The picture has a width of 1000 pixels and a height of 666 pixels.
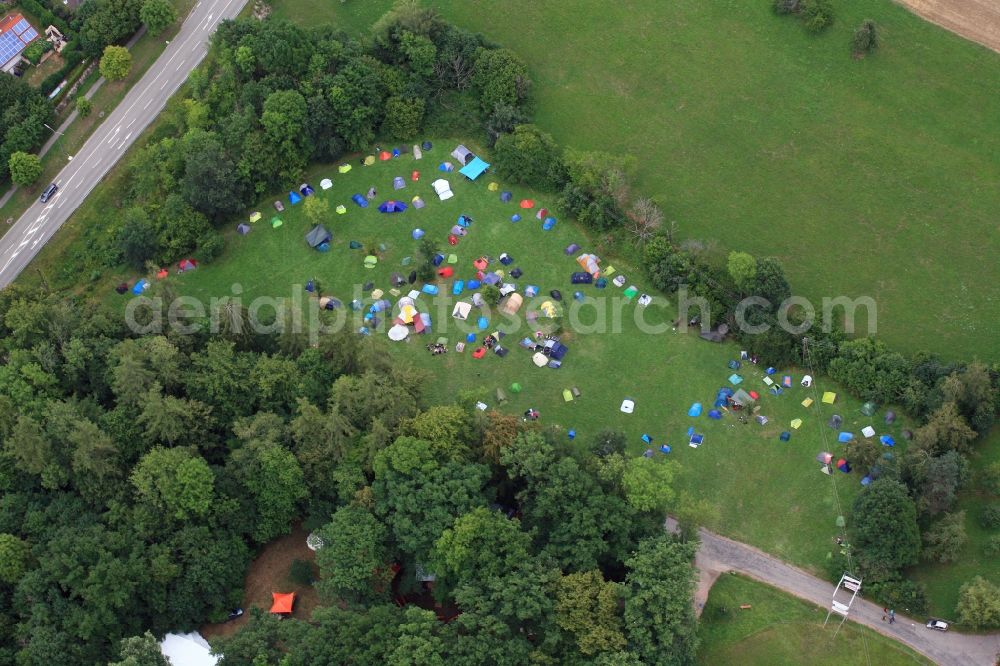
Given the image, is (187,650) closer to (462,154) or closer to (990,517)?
(462,154)

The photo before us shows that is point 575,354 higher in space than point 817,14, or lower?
lower

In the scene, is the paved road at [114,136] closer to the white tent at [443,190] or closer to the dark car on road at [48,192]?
the dark car on road at [48,192]

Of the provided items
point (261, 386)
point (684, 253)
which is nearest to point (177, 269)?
point (261, 386)

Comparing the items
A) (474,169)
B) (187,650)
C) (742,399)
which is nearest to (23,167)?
(474,169)

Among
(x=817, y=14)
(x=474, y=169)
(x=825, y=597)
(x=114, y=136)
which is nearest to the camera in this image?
(x=825, y=597)

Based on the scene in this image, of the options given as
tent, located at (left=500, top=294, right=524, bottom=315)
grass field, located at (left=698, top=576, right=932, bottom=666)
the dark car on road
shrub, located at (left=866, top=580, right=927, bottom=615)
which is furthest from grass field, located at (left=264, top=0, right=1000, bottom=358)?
the dark car on road

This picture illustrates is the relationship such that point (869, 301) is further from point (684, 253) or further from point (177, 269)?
point (177, 269)
